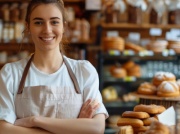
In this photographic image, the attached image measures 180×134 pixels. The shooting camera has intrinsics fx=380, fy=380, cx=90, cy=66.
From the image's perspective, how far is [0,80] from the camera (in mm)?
2029

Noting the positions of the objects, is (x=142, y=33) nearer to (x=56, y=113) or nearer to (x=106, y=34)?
(x=106, y=34)

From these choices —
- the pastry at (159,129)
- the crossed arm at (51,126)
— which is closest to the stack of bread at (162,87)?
the crossed arm at (51,126)

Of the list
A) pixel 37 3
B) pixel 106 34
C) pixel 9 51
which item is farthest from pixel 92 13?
pixel 37 3

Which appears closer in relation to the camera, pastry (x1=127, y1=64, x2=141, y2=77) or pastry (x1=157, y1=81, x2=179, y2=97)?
pastry (x1=157, y1=81, x2=179, y2=97)

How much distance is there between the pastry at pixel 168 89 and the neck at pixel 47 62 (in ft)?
5.17

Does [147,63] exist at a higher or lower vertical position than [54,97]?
lower

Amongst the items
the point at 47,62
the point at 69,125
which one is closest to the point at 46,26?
the point at 47,62

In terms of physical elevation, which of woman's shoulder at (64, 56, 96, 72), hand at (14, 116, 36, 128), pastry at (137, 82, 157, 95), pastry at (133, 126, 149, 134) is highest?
woman's shoulder at (64, 56, 96, 72)

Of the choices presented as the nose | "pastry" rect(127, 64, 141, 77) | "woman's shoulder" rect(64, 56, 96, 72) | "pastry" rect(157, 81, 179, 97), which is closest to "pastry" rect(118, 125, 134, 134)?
"woman's shoulder" rect(64, 56, 96, 72)

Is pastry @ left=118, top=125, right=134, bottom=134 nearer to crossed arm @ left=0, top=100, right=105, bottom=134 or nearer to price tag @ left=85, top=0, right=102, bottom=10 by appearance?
crossed arm @ left=0, top=100, right=105, bottom=134

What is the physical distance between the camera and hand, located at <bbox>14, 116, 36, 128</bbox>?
1.92 meters

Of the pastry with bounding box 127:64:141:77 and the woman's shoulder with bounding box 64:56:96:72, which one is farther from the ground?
the woman's shoulder with bounding box 64:56:96:72

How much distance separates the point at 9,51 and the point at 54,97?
405cm

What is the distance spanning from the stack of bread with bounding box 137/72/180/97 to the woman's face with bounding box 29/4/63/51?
1673 millimetres
